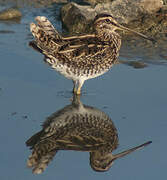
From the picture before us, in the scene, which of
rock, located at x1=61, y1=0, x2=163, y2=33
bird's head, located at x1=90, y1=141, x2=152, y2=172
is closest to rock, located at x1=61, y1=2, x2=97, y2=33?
rock, located at x1=61, y1=0, x2=163, y2=33

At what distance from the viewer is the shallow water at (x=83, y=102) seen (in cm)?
685

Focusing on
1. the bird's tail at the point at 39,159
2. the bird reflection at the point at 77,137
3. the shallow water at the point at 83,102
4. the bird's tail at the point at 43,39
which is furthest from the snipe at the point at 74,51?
the bird's tail at the point at 39,159

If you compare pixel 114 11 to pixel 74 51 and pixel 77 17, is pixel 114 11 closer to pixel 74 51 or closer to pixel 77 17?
pixel 77 17

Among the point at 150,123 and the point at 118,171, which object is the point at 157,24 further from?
the point at 118,171

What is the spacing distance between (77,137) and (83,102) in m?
1.41

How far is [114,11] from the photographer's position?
12.8 m

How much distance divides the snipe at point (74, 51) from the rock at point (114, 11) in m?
3.39

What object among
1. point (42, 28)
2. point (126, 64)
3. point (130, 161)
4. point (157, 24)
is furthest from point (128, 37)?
Result: point (130, 161)

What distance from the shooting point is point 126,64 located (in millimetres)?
10703

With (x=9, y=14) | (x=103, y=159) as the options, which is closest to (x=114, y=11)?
(x=9, y=14)

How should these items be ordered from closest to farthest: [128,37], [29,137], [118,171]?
[118,171]
[29,137]
[128,37]

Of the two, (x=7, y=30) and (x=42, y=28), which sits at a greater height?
(x=42, y=28)

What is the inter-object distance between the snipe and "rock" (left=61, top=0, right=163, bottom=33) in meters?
3.39

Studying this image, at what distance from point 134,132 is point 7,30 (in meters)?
5.93
